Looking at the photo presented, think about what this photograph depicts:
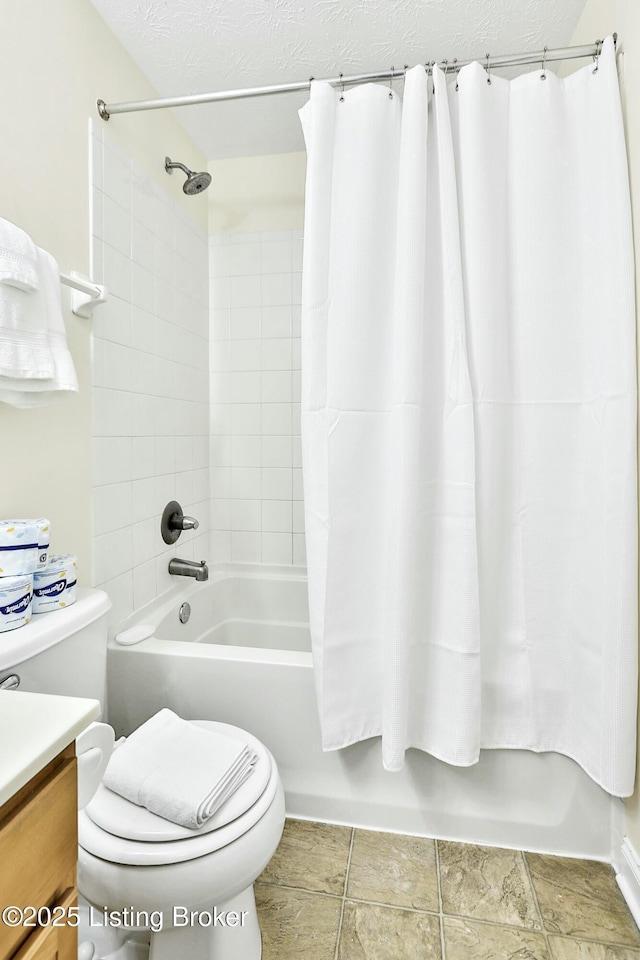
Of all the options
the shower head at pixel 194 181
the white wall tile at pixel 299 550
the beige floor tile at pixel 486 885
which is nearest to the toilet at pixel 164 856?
the beige floor tile at pixel 486 885

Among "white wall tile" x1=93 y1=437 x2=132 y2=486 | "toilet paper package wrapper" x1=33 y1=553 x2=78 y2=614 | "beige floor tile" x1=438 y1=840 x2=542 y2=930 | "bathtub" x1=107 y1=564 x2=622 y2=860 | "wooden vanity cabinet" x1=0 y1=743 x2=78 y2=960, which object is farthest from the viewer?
"white wall tile" x1=93 y1=437 x2=132 y2=486

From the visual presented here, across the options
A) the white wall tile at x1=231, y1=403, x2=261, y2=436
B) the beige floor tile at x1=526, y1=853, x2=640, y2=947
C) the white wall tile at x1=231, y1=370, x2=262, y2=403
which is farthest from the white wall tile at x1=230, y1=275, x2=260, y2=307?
the beige floor tile at x1=526, y1=853, x2=640, y2=947

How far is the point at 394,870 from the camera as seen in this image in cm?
134

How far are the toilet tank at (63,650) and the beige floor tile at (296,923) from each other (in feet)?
2.13

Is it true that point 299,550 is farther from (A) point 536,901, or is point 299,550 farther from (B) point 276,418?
(A) point 536,901

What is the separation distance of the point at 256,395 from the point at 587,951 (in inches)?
80.6

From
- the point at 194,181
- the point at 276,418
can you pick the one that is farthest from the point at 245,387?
the point at 194,181

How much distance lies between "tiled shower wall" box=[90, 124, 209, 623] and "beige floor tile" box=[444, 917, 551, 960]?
1.19m

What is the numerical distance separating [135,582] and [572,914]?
57.7 inches

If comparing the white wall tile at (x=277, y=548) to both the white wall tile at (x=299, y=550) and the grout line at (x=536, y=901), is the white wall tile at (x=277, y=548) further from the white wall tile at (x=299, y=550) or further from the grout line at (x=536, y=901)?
the grout line at (x=536, y=901)

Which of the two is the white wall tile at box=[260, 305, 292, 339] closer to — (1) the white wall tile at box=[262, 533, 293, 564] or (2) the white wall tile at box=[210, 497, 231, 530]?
(2) the white wall tile at box=[210, 497, 231, 530]

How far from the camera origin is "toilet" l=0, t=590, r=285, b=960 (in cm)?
93

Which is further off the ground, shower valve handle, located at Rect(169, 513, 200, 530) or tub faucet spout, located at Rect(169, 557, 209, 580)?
shower valve handle, located at Rect(169, 513, 200, 530)

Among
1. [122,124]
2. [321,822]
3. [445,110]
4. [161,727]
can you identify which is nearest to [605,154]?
[445,110]
